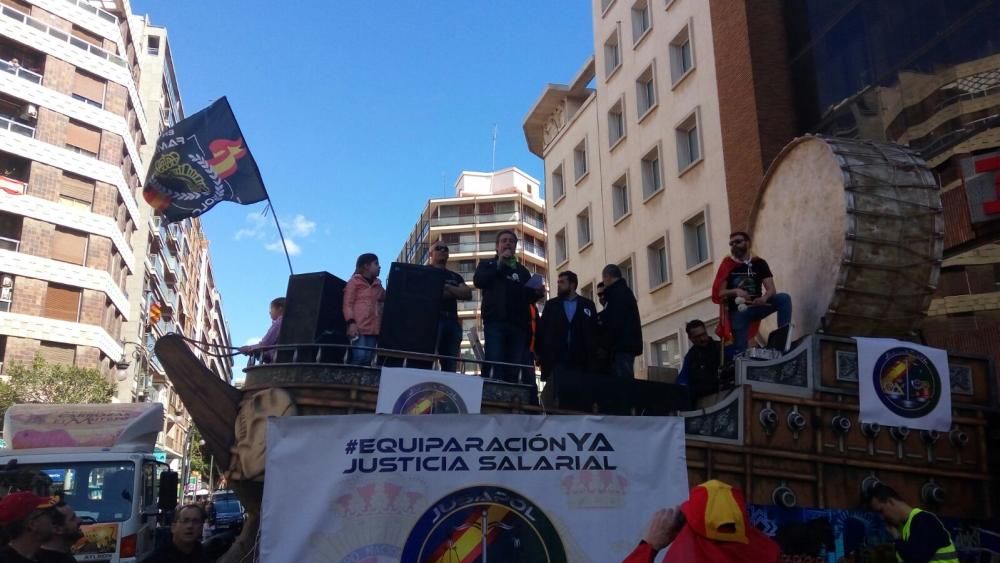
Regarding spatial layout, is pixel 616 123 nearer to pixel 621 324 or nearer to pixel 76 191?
pixel 621 324

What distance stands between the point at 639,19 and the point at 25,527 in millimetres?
23184

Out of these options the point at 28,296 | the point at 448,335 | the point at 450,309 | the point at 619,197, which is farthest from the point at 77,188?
the point at 448,335

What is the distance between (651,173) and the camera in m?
23.1

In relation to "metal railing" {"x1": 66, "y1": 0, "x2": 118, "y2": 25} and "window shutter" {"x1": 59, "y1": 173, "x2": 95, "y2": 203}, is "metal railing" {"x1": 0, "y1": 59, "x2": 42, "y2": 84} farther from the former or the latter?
"metal railing" {"x1": 66, "y1": 0, "x2": 118, "y2": 25}

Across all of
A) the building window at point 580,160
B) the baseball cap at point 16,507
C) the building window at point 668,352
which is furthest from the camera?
the building window at point 580,160

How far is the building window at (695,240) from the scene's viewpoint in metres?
20.1

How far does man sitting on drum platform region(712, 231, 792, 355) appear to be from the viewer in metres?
7.70

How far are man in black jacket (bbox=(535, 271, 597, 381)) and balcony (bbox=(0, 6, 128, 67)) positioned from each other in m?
35.7

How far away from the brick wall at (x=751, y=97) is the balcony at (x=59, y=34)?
3063 cm

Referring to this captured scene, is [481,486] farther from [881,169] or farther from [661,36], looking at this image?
[661,36]

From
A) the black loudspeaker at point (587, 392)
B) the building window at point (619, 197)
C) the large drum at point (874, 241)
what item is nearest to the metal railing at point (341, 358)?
the black loudspeaker at point (587, 392)

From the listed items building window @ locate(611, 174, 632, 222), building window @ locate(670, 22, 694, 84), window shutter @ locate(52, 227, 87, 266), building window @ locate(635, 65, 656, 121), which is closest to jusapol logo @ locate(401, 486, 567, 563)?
building window @ locate(670, 22, 694, 84)

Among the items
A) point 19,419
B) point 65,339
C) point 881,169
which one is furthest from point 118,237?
point 881,169

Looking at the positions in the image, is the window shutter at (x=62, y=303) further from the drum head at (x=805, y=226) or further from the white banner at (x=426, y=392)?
the white banner at (x=426, y=392)
